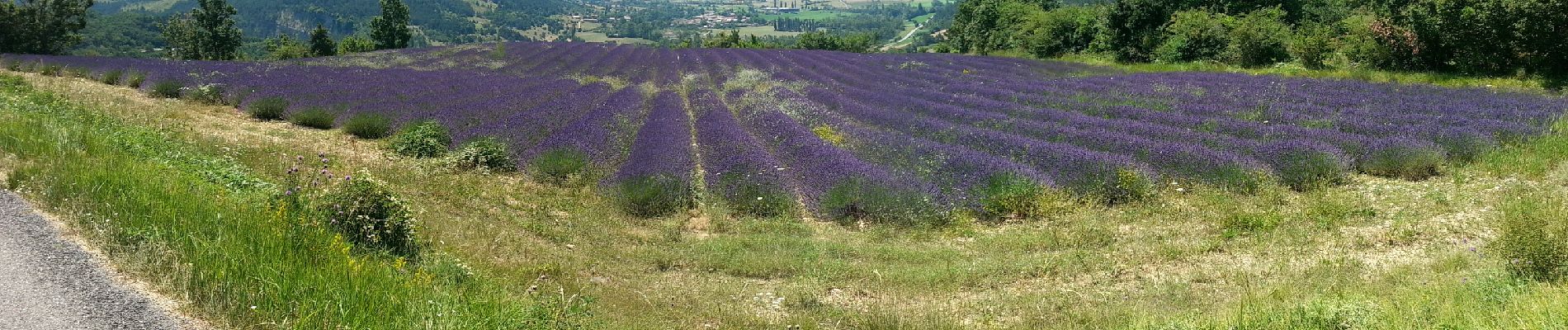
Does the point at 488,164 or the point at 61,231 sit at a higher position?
the point at 61,231

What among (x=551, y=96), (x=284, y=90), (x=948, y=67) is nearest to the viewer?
(x=284, y=90)

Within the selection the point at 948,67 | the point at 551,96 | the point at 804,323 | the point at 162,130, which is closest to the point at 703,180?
the point at 804,323

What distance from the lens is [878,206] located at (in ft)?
25.1

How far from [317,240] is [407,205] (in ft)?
2.97

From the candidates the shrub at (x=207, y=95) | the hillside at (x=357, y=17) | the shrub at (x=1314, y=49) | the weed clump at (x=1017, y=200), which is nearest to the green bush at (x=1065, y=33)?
the shrub at (x=1314, y=49)

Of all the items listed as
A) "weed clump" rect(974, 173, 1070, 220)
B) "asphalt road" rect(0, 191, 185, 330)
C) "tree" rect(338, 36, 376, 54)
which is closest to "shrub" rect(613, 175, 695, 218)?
"weed clump" rect(974, 173, 1070, 220)

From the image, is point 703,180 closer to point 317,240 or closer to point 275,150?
point 317,240

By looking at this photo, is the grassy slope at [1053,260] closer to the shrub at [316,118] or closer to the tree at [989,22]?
the shrub at [316,118]

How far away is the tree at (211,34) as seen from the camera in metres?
43.7

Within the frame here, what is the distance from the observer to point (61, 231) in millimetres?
4320

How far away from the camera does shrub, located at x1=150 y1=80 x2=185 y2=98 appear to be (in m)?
16.5

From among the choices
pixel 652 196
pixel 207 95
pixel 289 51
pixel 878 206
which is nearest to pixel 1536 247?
pixel 878 206

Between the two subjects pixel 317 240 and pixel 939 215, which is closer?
pixel 317 240

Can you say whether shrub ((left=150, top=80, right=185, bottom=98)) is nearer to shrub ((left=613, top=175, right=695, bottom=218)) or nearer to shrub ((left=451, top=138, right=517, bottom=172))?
shrub ((left=451, top=138, right=517, bottom=172))
